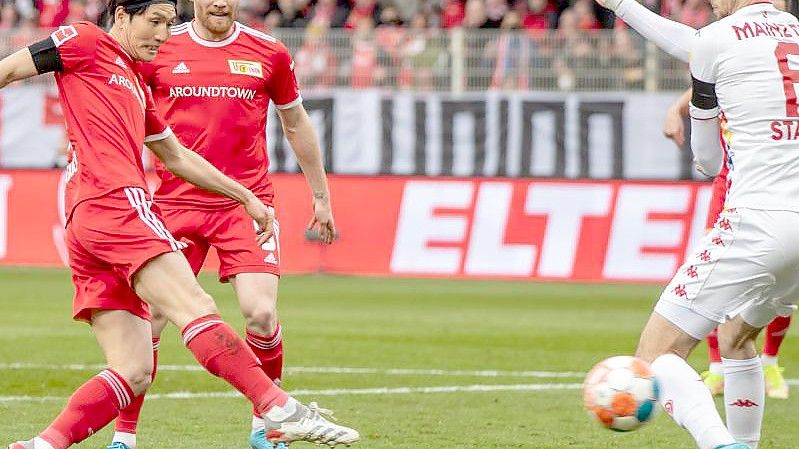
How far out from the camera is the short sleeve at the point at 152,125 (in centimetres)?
724

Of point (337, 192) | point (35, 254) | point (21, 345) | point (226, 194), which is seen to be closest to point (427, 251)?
point (337, 192)

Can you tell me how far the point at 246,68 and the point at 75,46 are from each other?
1.97 metres

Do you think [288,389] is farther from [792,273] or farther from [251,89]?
[792,273]

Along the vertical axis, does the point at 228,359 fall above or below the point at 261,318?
above

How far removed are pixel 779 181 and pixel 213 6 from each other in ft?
11.2

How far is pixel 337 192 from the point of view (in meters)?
21.0

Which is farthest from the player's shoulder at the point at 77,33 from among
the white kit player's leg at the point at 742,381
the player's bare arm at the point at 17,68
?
the white kit player's leg at the point at 742,381

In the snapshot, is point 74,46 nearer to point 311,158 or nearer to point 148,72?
point 148,72

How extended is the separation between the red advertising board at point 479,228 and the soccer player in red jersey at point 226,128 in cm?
1115

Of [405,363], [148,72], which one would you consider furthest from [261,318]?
[405,363]

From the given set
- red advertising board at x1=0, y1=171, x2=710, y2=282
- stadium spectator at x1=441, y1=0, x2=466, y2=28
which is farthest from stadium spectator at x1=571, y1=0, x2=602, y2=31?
red advertising board at x1=0, y1=171, x2=710, y2=282

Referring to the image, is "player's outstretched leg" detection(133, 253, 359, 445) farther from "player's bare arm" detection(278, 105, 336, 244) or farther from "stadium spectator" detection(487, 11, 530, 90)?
"stadium spectator" detection(487, 11, 530, 90)

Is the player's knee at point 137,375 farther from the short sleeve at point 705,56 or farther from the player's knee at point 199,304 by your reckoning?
the short sleeve at point 705,56

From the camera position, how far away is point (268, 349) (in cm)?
850
